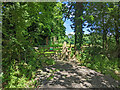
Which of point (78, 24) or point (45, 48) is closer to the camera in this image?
point (78, 24)

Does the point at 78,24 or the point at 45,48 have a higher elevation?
the point at 78,24

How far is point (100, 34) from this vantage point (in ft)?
29.1

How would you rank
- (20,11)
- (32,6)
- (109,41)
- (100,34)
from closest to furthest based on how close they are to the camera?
(20,11), (32,6), (100,34), (109,41)

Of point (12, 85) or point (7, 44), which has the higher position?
point (7, 44)

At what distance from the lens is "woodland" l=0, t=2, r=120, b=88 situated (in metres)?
4.59

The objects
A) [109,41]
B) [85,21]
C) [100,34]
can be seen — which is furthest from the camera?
[109,41]

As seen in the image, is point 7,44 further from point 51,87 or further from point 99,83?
point 99,83

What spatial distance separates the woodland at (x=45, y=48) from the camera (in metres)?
4.59

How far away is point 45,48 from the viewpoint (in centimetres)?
862

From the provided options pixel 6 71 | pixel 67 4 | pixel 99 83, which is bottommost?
pixel 99 83

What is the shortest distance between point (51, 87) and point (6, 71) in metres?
2.40

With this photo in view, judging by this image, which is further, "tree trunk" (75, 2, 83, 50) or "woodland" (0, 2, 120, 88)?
"tree trunk" (75, 2, 83, 50)

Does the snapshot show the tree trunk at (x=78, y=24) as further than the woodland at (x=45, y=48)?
Yes

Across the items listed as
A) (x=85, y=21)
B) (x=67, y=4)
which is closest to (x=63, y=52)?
(x=85, y=21)
